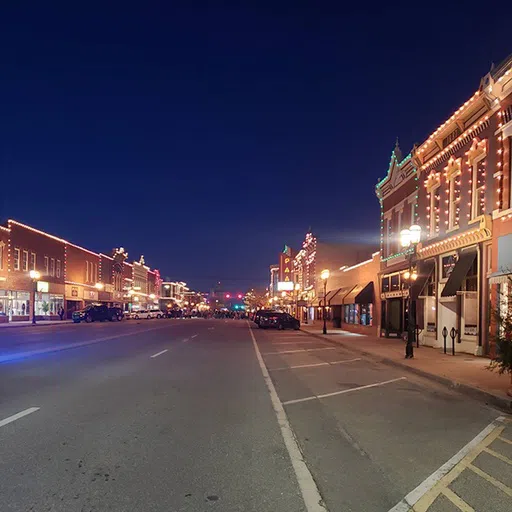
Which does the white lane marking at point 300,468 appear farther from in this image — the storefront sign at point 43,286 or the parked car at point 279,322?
the storefront sign at point 43,286

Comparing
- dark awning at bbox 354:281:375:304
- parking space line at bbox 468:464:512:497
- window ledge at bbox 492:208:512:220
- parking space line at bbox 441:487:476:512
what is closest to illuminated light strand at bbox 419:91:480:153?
window ledge at bbox 492:208:512:220

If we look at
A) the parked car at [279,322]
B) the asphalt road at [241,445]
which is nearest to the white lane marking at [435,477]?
the asphalt road at [241,445]

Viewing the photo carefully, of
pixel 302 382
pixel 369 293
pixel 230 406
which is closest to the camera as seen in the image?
pixel 230 406

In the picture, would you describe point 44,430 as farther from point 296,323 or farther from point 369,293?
point 296,323

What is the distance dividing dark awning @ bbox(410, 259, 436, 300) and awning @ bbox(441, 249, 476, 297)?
3605 millimetres

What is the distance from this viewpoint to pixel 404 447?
7.13m

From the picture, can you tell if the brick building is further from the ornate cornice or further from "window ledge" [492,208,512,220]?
"window ledge" [492,208,512,220]

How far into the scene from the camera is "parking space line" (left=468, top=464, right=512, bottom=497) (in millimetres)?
5535

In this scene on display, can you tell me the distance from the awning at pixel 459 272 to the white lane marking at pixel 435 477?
1260 centimetres

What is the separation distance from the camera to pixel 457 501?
5.21 meters

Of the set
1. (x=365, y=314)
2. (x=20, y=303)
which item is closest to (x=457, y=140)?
(x=365, y=314)

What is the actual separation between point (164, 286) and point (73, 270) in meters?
79.5

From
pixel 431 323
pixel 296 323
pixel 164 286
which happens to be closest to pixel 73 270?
pixel 296 323

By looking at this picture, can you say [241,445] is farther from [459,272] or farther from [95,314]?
[95,314]
